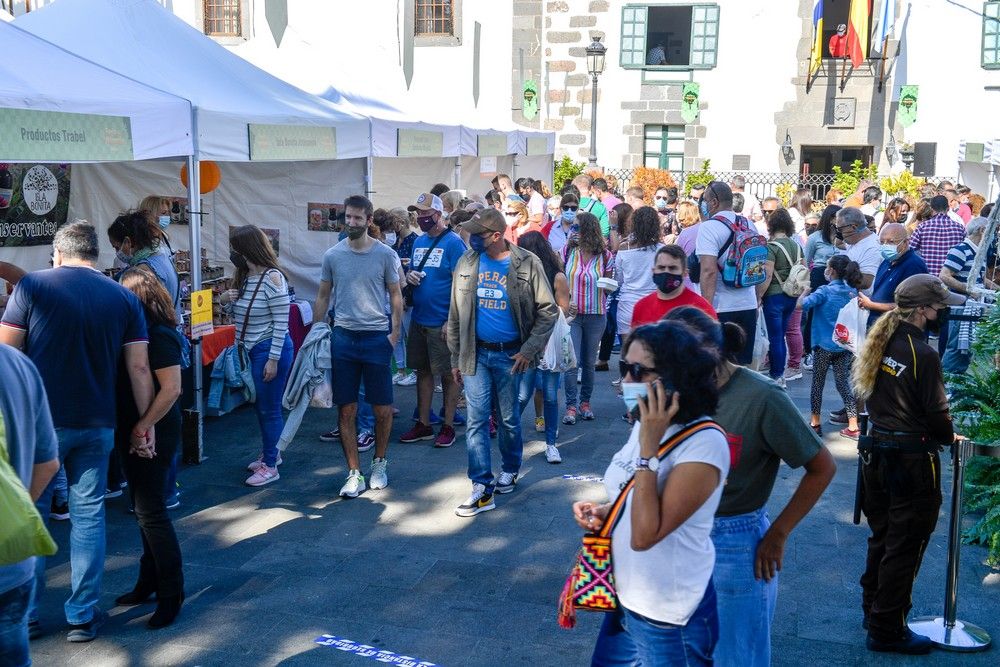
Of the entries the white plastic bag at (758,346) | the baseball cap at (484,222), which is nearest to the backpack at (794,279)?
the white plastic bag at (758,346)

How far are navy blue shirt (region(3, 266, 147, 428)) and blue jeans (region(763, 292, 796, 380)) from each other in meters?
6.12

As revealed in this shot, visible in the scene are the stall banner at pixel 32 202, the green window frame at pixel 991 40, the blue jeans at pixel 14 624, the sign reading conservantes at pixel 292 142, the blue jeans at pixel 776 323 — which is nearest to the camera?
the blue jeans at pixel 14 624

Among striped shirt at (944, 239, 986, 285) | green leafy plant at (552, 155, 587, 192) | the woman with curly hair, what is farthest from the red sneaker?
green leafy plant at (552, 155, 587, 192)

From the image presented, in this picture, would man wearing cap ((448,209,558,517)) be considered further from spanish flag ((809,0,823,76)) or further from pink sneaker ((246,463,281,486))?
spanish flag ((809,0,823,76))

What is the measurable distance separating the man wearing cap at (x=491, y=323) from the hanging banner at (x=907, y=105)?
64.1 ft

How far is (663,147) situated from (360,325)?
19768 mm

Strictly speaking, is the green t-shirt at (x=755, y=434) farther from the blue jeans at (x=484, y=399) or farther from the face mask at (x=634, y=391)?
the blue jeans at (x=484, y=399)

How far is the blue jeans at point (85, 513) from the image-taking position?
443 centimetres

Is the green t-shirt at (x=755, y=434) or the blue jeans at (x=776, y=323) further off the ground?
the green t-shirt at (x=755, y=434)

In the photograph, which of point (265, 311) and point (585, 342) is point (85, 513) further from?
point (585, 342)

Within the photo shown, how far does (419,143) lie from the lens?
10.8m

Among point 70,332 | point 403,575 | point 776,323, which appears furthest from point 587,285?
point 70,332

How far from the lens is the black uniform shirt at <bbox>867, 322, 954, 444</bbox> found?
428 cm

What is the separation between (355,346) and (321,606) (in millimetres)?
1914
